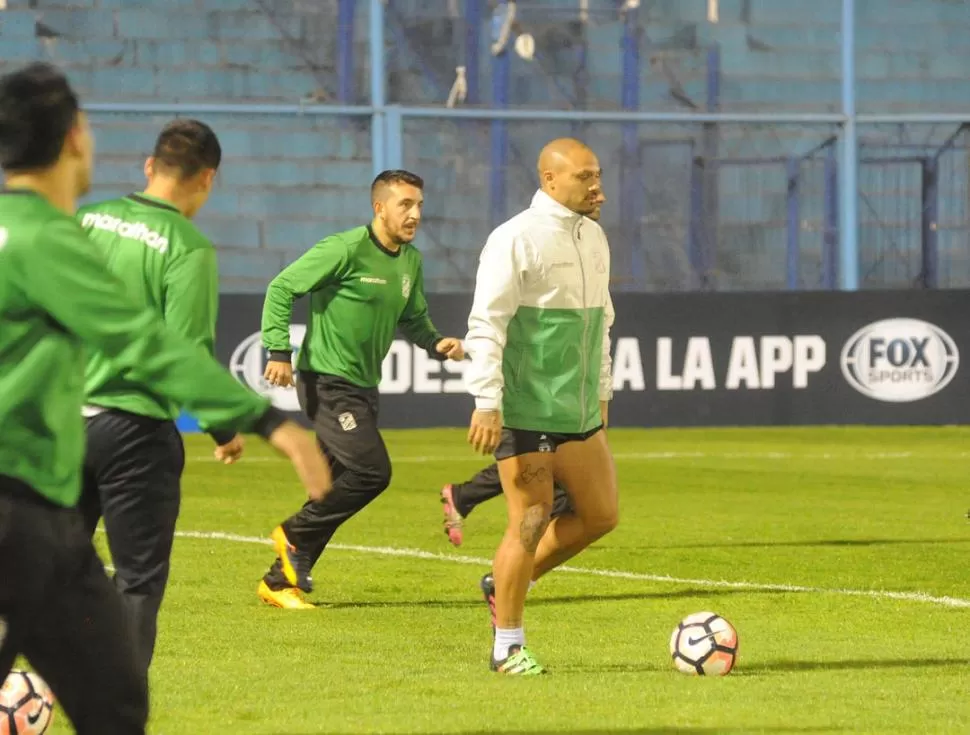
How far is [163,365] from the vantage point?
392 centimetres

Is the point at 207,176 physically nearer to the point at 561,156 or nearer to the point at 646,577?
the point at 561,156

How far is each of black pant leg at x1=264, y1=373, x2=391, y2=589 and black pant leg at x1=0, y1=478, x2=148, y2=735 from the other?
17.0 ft

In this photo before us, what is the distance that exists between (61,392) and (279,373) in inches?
219

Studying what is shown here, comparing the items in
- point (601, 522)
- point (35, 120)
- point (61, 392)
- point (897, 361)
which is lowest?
point (897, 361)

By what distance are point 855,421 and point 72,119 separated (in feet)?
58.3

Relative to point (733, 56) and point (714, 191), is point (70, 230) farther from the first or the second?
point (733, 56)

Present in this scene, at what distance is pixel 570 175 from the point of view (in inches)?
289

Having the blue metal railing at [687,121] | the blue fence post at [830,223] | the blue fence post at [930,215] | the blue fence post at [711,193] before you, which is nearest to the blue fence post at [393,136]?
the blue metal railing at [687,121]

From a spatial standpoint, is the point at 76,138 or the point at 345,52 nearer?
the point at 76,138

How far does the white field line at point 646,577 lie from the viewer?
9664 millimetres

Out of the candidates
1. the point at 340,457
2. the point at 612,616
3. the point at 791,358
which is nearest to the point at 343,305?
the point at 340,457

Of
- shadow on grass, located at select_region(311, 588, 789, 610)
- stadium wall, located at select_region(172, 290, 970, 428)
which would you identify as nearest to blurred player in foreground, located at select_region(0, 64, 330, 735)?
shadow on grass, located at select_region(311, 588, 789, 610)

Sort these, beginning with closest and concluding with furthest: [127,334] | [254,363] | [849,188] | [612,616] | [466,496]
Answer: [127,334] < [612,616] < [466,496] < [254,363] < [849,188]

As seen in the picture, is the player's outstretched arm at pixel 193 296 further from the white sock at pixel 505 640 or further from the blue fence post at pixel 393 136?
the blue fence post at pixel 393 136
